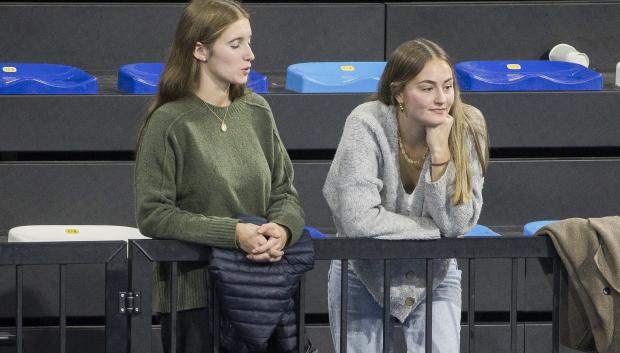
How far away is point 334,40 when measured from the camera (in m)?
5.08

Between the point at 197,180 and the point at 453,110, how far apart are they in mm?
696

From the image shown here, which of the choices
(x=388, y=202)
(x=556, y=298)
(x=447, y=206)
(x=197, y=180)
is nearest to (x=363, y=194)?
(x=388, y=202)

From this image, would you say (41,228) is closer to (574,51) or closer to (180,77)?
(180,77)

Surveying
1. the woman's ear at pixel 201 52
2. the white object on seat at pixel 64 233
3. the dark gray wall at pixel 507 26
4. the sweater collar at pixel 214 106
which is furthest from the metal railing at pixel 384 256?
the dark gray wall at pixel 507 26

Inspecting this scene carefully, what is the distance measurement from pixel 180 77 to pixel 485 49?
7.45 feet

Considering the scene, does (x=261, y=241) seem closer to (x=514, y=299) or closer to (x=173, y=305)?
(x=173, y=305)

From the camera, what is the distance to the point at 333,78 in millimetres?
4492

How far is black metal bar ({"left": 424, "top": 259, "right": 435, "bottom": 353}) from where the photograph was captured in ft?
9.94

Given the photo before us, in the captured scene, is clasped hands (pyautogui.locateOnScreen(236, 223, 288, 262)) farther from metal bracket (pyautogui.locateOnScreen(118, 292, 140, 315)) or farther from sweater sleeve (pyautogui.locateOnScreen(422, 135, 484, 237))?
sweater sleeve (pyautogui.locateOnScreen(422, 135, 484, 237))

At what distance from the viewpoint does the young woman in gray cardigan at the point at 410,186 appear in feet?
10.2

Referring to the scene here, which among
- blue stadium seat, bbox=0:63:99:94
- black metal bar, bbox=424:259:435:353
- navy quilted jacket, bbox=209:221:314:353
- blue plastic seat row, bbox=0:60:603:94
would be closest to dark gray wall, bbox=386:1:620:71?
blue plastic seat row, bbox=0:60:603:94

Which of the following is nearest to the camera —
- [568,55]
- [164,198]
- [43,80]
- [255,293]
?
[255,293]

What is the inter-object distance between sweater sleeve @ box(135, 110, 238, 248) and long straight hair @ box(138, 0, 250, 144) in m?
0.09

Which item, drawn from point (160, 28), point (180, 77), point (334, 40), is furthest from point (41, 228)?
A: point (334, 40)
